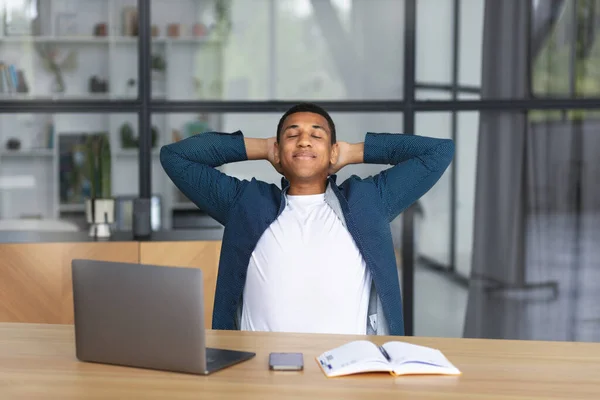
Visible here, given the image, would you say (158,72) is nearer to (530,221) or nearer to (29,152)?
(29,152)

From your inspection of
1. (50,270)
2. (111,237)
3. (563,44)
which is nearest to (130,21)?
(111,237)

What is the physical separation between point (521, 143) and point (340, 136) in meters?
0.93

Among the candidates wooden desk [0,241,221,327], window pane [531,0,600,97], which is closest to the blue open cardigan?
wooden desk [0,241,221,327]

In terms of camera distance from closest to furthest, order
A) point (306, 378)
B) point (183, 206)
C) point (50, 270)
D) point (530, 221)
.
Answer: point (306, 378) < point (50, 270) < point (183, 206) < point (530, 221)

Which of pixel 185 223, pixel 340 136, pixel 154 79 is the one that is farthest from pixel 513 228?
pixel 154 79

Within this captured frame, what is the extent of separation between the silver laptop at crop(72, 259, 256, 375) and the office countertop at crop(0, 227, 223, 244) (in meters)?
2.15

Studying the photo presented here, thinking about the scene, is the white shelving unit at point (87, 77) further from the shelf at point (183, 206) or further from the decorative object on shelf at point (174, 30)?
the shelf at point (183, 206)

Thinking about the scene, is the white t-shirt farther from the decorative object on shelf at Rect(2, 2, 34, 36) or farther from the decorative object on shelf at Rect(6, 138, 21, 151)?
the decorative object on shelf at Rect(2, 2, 34, 36)

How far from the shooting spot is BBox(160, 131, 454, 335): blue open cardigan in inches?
104

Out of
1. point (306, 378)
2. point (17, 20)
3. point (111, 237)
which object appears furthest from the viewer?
point (17, 20)

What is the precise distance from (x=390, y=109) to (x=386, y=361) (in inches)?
105

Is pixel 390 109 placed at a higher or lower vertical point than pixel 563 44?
lower

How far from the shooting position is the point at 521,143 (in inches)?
175

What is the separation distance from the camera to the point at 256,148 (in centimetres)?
295
